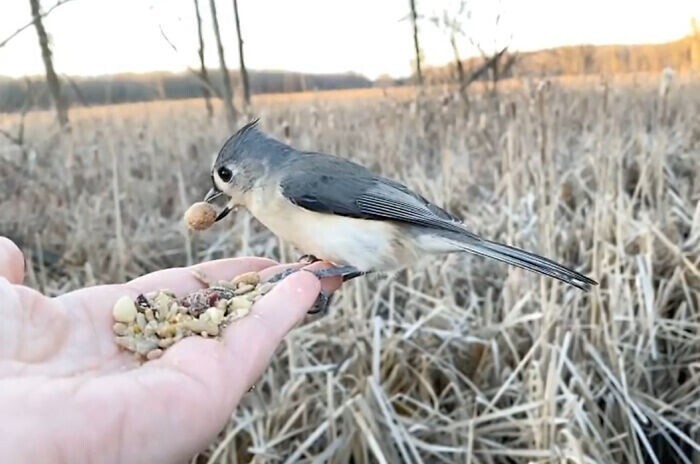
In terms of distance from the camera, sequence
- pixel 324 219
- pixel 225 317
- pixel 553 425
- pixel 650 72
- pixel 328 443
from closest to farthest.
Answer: pixel 225 317 → pixel 324 219 → pixel 553 425 → pixel 328 443 → pixel 650 72

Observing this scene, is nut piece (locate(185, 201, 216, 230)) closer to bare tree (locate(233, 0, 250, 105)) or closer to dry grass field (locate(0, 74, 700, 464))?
dry grass field (locate(0, 74, 700, 464))

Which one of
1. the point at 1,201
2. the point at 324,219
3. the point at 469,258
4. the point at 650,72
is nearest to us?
the point at 324,219

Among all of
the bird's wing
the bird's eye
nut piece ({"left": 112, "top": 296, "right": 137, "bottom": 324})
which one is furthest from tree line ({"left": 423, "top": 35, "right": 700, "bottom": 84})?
nut piece ({"left": 112, "top": 296, "right": 137, "bottom": 324})

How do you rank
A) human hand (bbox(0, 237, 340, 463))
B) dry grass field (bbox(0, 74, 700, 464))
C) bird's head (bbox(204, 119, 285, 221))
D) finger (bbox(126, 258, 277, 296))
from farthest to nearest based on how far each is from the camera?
dry grass field (bbox(0, 74, 700, 464)), bird's head (bbox(204, 119, 285, 221)), finger (bbox(126, 258, 277, 296)), human hand (bbox(0, 237, 340, 463))

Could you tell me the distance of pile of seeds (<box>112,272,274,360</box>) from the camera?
139 centimetres

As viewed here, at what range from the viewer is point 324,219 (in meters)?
1.80

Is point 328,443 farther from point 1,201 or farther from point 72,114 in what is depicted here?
point 72,114

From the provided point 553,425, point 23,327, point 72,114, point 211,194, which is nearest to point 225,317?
point 23,327

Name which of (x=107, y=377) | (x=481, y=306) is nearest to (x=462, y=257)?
(x=481, y=306)

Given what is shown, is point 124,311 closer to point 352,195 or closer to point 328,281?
point 328,281

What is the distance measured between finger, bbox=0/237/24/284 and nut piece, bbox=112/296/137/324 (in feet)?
0.68

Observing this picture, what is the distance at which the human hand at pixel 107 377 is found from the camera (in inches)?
39.6

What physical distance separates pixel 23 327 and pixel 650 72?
525cm

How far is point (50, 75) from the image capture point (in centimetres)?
487
